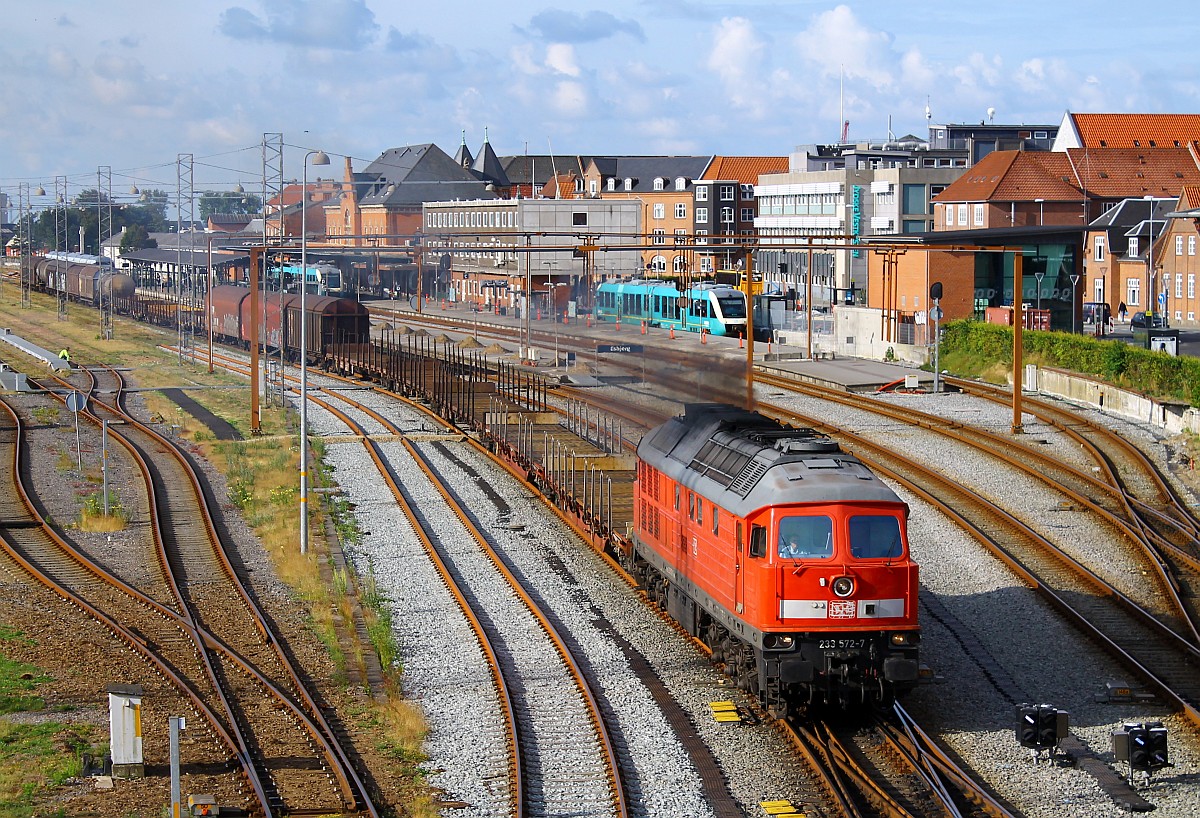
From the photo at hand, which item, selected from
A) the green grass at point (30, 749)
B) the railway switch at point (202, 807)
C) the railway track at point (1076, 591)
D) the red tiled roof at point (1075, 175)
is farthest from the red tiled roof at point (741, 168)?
the railway switch at point (202, 807)

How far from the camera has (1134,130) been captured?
331 feet

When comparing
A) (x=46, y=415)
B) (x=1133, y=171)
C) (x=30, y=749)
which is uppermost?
(x=1133, y=171)

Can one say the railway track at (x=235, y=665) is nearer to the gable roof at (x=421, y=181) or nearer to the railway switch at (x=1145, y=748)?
the railway switch at (x=1145, y=748)

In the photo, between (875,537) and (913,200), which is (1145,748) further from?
(913,200)

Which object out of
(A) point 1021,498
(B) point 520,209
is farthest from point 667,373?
(B) point 520,209

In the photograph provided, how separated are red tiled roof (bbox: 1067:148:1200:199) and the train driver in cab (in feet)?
253

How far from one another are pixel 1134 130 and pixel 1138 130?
0.32m

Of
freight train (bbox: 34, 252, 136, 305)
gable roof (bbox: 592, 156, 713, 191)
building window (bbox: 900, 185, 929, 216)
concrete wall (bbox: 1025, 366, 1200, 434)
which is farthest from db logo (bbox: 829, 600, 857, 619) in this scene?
gable roof (bbox: 592, 156, 713, 191)

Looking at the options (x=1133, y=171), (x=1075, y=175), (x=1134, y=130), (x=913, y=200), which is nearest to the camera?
(x=1075, y=175)

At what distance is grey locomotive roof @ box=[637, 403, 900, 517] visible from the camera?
51.5 feet

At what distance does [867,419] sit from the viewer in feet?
133

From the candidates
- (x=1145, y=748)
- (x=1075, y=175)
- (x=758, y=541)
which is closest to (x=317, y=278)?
(x=1075, y=175)

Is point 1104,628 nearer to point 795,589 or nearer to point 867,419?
point 795,589

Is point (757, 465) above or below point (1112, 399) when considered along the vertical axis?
above
